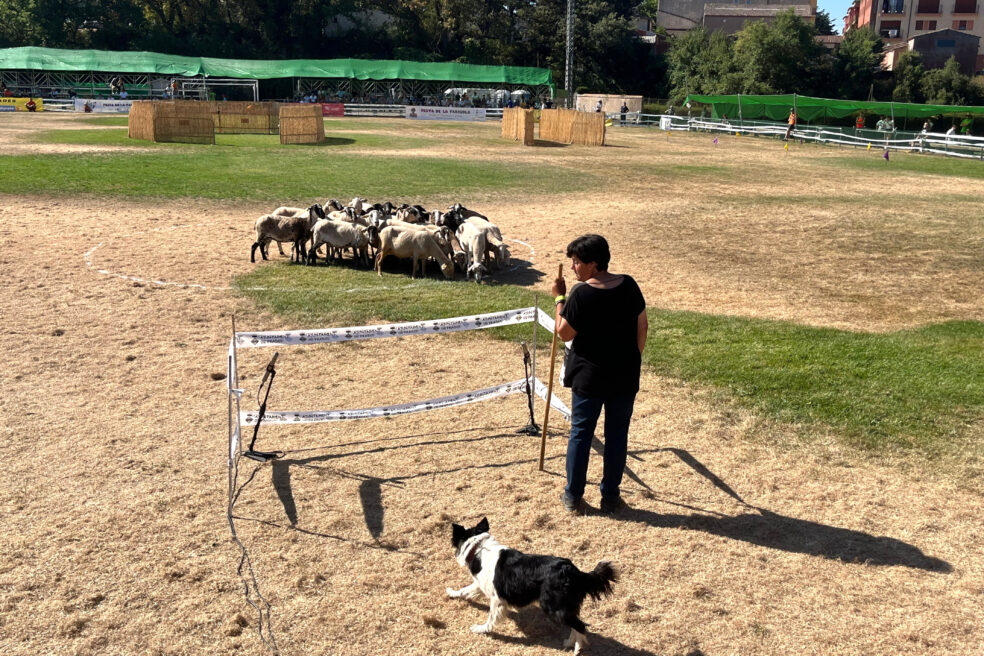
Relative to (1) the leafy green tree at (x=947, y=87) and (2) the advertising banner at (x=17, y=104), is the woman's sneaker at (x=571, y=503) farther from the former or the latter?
(1) the leafy green tree at (x=947, y=87)

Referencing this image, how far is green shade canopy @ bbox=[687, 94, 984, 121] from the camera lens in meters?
52.8

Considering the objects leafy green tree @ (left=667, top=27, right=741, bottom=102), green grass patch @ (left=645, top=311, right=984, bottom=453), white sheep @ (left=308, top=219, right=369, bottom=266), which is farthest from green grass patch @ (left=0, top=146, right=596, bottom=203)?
leafy green tree @ (left=667, top=27, right=741, bottom=102)

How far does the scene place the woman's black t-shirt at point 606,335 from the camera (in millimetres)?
6793

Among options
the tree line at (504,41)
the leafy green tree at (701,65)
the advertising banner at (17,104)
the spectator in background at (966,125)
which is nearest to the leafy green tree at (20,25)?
the tree line at (504,41)

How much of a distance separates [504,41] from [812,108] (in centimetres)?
4802

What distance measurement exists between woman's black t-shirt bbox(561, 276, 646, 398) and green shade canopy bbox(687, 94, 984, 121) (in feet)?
171

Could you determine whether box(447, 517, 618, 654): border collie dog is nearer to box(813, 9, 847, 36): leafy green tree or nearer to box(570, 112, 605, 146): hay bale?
box(570, 112, 605, 146): hay bale

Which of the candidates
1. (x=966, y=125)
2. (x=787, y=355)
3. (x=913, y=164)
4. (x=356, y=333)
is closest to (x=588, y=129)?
(x=913, y=164)

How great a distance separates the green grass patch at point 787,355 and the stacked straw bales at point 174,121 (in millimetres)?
25585

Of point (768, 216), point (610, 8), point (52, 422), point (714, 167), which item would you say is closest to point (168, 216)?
point (52, 422)

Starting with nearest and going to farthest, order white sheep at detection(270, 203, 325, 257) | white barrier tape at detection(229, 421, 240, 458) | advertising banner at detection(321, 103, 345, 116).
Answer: white barrier tape at detection(229, 421, 240, 458) → white sheep at detection(270, 203, 325, 257) → advertising banner at detection(321, 103, 345, 116)

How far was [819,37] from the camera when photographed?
106 m

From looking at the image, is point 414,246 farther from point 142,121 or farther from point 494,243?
point 142,121

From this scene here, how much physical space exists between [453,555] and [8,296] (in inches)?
405
